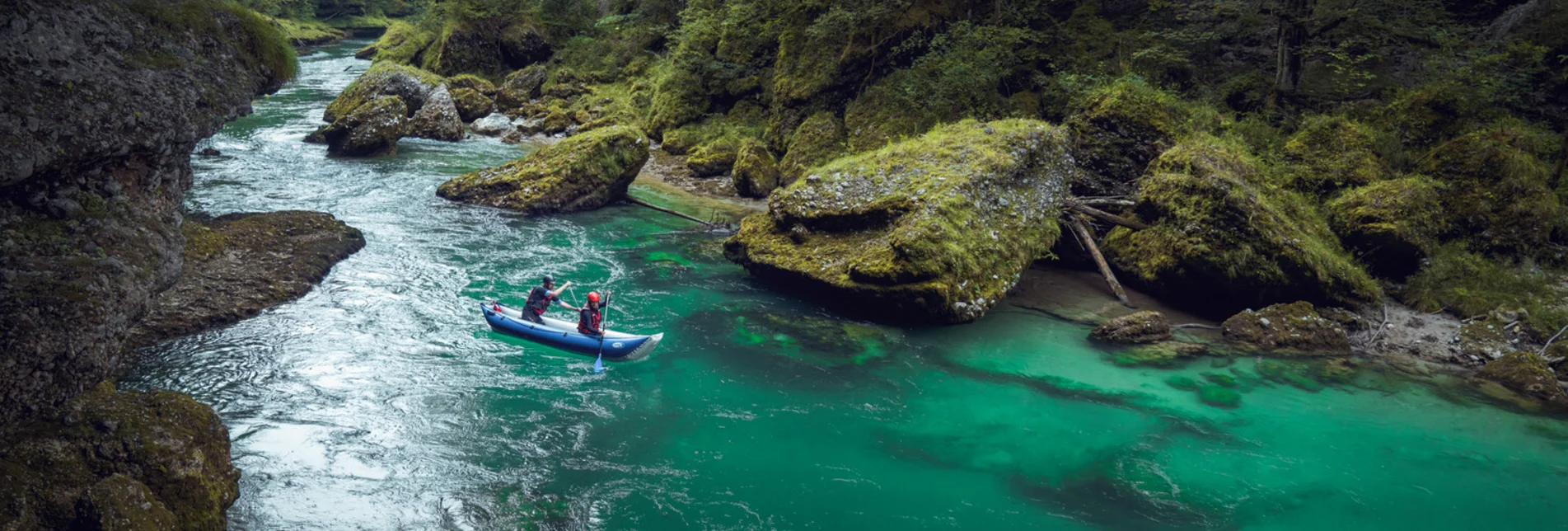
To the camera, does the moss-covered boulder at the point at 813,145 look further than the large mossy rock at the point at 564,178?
Yes

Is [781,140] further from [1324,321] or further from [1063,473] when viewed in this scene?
[1063,473]

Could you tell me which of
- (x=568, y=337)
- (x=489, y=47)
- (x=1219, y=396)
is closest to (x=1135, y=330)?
(x=1219, y=396)

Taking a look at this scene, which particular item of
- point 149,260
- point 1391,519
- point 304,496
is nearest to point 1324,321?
point 1391,519

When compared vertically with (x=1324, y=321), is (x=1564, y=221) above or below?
above

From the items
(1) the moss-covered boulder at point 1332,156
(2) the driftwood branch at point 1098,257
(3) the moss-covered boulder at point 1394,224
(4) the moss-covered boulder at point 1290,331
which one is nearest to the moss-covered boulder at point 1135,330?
(4) the moss-covered boulder at point 1290,331

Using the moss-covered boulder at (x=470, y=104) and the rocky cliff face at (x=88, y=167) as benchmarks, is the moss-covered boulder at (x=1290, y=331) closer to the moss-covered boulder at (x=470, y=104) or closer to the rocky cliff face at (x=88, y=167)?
the rocky cliff face at (x=88, y=167)

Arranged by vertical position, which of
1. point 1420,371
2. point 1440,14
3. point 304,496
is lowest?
point 304,496

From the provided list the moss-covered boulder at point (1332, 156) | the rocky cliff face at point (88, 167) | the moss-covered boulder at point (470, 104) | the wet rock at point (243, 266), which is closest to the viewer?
the rocky cliff face at point (88, 167)
